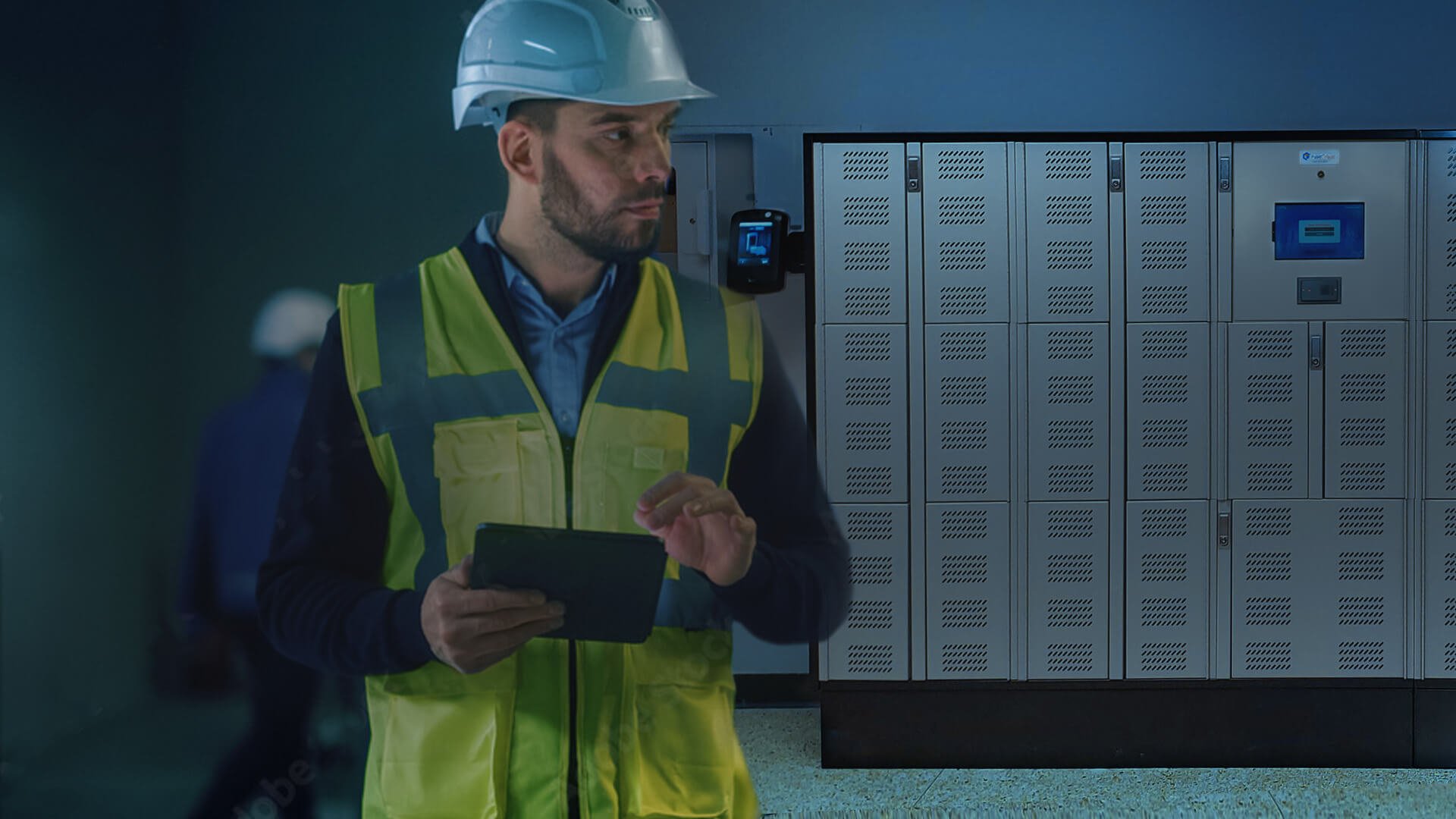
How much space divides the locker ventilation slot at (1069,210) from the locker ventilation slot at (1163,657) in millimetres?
1293

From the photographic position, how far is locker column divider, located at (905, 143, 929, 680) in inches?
116

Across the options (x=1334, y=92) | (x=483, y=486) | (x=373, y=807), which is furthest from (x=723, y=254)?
(x=1334, y=92)

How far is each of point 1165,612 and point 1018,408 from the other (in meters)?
0.77

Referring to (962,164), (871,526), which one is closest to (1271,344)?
(962,164)

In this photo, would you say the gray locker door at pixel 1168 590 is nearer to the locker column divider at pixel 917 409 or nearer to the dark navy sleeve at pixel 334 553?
the locker column divider at pixel 917 409

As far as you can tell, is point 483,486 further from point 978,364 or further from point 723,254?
point 978,364

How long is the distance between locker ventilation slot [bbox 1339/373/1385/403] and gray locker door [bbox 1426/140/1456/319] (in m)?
0.25

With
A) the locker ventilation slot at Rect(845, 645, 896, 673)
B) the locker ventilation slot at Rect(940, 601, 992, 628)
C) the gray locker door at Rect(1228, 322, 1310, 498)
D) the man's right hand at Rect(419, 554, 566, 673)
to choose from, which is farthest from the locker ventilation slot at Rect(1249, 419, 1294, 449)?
the man's right hand at Rect(419, 554, 566, 673)

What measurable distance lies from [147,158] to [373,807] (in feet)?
3.09

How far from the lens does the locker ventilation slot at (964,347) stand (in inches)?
117

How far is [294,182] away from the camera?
1366mm

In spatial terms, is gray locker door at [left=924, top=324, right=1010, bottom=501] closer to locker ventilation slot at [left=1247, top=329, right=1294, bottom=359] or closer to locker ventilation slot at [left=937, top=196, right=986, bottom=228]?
locker ventilation slot at [left=937, top=196, right=986, bottom=228]

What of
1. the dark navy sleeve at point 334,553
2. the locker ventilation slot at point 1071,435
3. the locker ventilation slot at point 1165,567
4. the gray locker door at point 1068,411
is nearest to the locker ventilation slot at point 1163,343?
the gray locker door at point 1068,411

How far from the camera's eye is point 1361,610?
9.96ft
